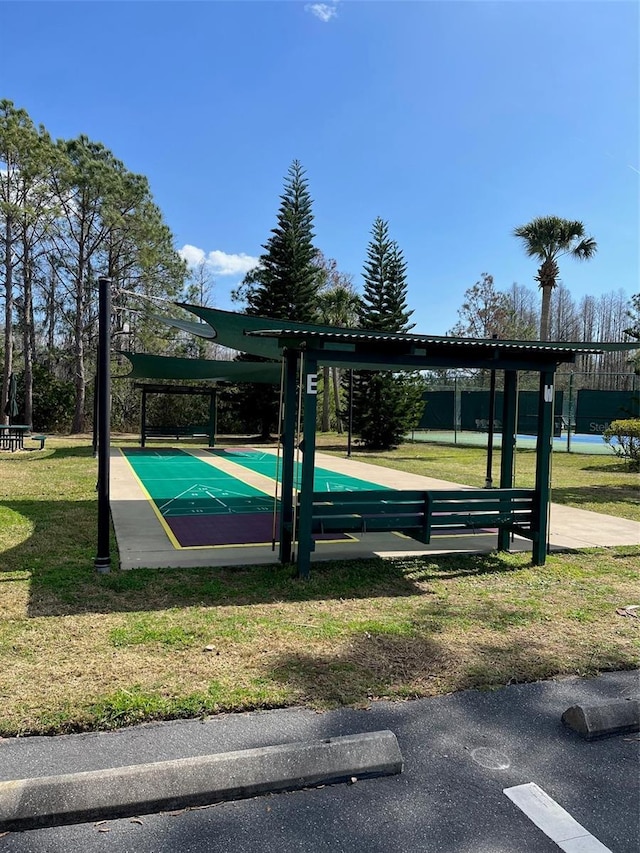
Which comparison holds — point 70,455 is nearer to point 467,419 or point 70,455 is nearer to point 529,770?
point 529,770

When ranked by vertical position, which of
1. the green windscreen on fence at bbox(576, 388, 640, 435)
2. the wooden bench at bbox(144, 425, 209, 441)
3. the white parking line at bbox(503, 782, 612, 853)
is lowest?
the white parking line at bbox(503, 782, 612, 853)

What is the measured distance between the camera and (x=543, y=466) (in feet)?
19.7

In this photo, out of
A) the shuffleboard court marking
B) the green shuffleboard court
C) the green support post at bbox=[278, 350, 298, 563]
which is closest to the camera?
the green support post at bbox=[278, 350, 298, 563]

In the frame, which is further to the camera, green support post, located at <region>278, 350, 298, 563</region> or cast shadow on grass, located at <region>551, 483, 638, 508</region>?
cast shadow on grass, located at <region>551, 483, 638, 508</region>

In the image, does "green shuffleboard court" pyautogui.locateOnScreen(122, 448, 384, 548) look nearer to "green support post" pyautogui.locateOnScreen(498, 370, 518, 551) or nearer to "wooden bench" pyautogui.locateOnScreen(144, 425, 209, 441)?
"green support post" pyautogui.locateOnScreen(498, 370, 518, 551)

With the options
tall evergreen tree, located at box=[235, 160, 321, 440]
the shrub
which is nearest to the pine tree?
tall evergreen tree, located at box=[235, 160, 321, 440]

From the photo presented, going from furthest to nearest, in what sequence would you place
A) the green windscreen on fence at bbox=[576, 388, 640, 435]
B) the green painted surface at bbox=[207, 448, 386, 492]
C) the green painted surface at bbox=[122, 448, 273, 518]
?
the green windscreen on fence at bbox=[576, 388, 640, 435], the green painted surface at bbox=[207, 448, 386, 492], the green painted surface at bbox=[122, 448, 273, 518]

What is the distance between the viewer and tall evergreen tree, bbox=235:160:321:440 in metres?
25.0

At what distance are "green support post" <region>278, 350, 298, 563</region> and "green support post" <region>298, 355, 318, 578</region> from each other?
45 centimetres

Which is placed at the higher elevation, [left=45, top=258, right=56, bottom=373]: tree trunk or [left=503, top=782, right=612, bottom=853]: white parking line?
[left=45, top=258, right=56, bottom=373]: tree trunk

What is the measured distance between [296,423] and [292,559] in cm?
155

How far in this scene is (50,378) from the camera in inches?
1107

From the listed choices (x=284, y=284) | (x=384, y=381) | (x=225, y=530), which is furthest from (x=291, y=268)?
(x=225, y=530)

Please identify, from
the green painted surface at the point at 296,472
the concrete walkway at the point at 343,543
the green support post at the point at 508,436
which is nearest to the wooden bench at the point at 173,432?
the green painted surface at the point at 296,472
